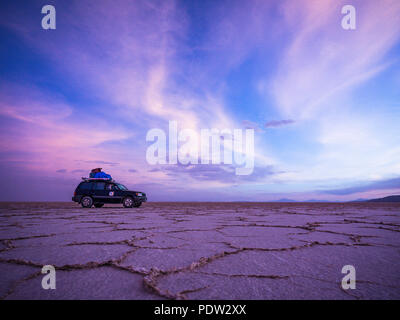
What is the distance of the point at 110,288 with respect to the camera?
48.1 inches

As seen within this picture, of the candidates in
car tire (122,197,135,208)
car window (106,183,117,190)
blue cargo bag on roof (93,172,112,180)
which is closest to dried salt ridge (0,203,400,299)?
car tire (122,197,135,208)

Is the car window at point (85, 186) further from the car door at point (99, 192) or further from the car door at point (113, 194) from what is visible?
the car door at point (113, 194)

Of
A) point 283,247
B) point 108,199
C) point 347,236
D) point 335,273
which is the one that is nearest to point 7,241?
point 283,247

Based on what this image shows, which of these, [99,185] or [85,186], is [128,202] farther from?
[85,186]

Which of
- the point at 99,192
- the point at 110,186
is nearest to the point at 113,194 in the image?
the point at 110,186

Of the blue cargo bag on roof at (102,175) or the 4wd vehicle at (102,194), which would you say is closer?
the 4wd vehicle at (102,194)

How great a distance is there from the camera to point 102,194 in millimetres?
9977

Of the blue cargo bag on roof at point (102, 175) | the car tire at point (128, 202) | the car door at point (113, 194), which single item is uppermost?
the blue cargo bag on roof at point (102, 175)

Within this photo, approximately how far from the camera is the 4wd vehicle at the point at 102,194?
9836mm

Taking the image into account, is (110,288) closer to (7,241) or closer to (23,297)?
(23,297)

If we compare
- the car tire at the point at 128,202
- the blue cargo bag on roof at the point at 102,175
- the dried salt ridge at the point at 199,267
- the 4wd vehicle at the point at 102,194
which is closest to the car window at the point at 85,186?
the 4wd vehicle at the point at 102,194

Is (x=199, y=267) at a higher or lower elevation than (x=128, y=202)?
higher

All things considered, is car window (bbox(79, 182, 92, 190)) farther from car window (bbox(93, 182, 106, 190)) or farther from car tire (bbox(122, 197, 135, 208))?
car tire (bbox(122, 197, 135, 208))
